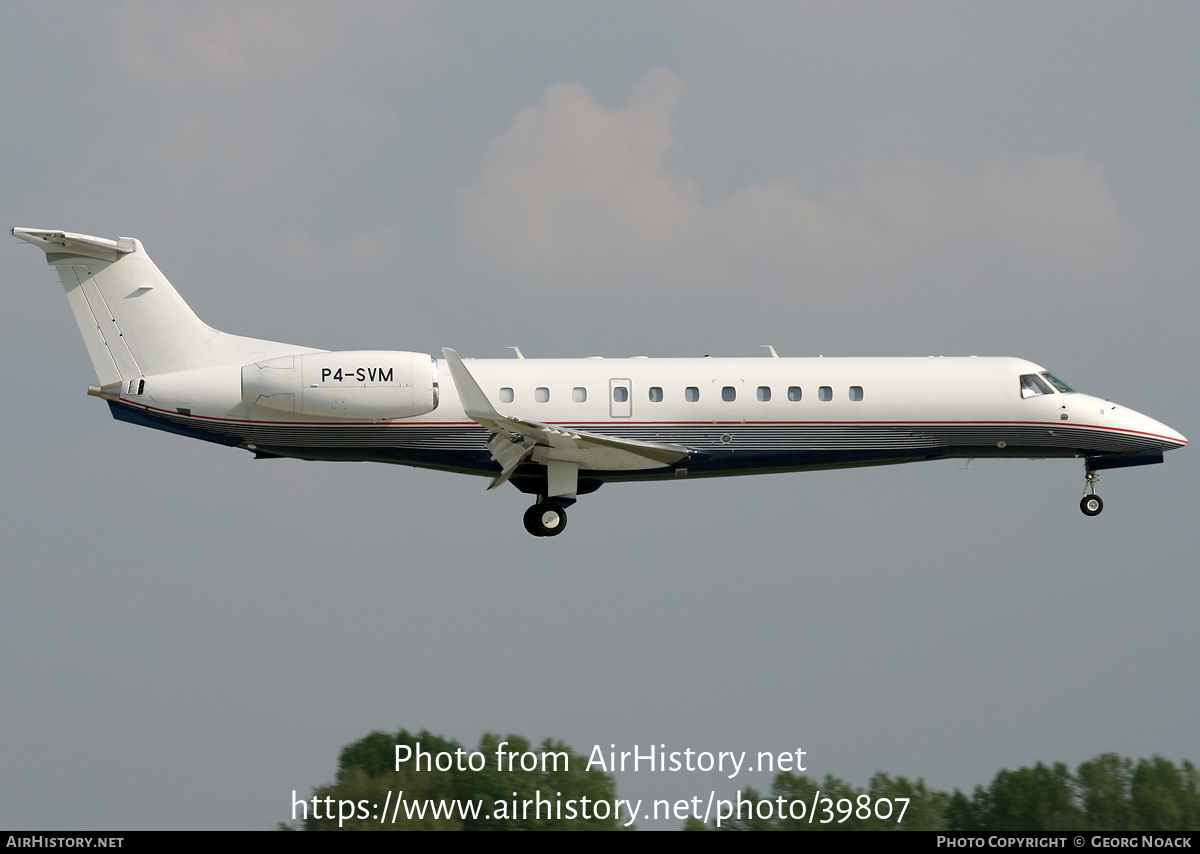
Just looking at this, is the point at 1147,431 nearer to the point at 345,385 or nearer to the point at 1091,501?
the point at 1091,501

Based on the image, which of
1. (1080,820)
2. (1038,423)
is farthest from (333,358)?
(1080,820)

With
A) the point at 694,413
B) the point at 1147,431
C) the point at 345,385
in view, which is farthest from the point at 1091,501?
the point at 345,385

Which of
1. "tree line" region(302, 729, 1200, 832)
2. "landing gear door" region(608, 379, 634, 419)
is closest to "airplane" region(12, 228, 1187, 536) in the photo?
"landing gear door" region(608, 379, 634, 419)

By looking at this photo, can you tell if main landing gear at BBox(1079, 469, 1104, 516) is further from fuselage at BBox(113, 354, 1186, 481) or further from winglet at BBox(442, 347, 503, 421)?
winglet at BBox(442, 347, 503, 421)

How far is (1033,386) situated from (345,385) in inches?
514

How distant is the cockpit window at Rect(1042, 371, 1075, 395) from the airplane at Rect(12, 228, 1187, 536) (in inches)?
3.5

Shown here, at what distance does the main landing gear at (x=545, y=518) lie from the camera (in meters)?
29.2

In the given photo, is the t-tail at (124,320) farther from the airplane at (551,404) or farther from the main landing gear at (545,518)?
the main landing gear at (545,518)

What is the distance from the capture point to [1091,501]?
3048cm

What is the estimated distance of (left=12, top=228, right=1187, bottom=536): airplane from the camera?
27.9 metres

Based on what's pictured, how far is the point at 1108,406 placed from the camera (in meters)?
29.8
